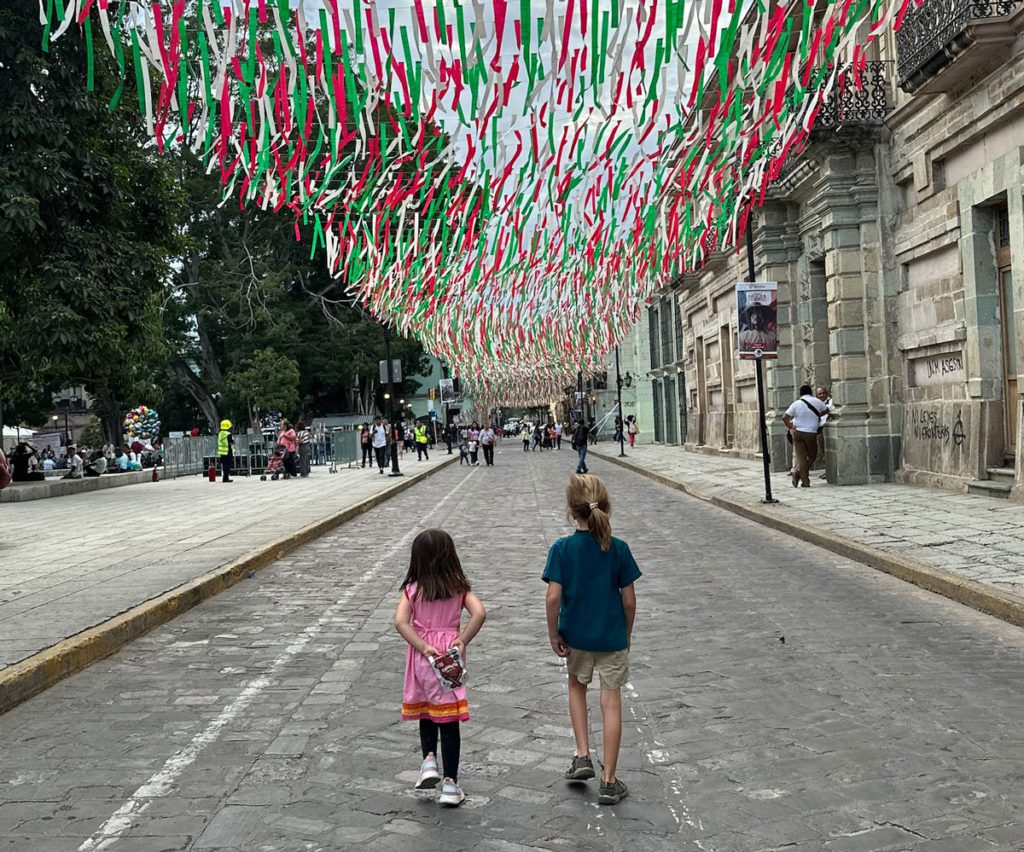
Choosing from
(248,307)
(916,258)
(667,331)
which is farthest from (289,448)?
(248,307)

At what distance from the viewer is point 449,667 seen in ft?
14.5

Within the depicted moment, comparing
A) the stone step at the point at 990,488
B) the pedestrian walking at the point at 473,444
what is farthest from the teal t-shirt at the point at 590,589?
the pedestrian walking at the point at 473,444

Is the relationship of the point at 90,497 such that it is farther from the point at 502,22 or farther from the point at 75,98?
the point at 502,22

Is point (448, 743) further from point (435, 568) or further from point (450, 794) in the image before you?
point (435, 568)

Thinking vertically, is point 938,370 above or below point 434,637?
above

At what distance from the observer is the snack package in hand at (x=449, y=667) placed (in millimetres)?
4430

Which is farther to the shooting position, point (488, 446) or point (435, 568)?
point (488, 446)

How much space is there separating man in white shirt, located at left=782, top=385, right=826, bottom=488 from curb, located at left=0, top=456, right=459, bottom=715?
34.3ft

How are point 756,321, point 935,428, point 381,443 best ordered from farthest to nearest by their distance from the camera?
1. point 381,443
2. point 935,428
3. point 756,321

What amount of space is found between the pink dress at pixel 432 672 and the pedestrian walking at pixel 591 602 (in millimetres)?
416

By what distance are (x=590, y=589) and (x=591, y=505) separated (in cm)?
36

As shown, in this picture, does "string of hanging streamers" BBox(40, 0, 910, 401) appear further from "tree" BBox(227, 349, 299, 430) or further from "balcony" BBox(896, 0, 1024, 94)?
"tree" BBox(227, 349, 299, 430)

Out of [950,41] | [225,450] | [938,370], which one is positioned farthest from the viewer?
[225,450]

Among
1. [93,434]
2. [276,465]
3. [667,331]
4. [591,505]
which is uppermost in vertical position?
[667,331]
